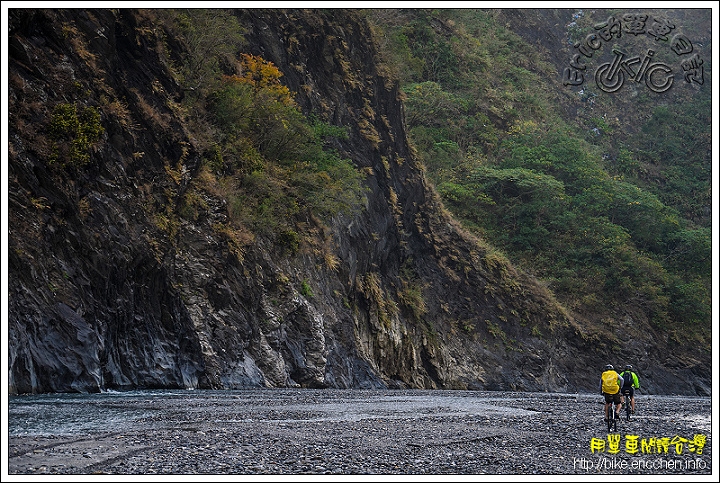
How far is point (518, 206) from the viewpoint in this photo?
4962 centimetres

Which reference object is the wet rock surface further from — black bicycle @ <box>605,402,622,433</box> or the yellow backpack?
the yellow backpack

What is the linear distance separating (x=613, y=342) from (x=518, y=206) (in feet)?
40.6

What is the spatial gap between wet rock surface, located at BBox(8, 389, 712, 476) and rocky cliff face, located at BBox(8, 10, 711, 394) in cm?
368

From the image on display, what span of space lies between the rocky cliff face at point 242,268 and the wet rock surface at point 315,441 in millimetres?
3683

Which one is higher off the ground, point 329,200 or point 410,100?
point 410,100

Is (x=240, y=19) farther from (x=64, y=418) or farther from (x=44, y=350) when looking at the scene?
(x=64, y=418)

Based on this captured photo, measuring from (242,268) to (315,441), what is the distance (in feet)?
50.6

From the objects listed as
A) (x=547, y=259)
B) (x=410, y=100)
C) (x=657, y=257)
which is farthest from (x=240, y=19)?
(x=657, y=257)

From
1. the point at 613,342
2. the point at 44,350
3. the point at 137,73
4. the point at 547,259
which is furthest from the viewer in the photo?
the point at 547,259

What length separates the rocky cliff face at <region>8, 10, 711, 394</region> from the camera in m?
17.8
